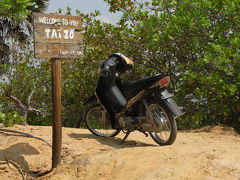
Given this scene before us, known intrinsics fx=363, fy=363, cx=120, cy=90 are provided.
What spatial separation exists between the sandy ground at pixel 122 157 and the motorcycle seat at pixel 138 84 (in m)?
0.92

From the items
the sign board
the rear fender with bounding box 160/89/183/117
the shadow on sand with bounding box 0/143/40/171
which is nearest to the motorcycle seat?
the rear fender with bounding box 160/89/183/117

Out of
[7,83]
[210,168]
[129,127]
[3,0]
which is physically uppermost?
[3,0]

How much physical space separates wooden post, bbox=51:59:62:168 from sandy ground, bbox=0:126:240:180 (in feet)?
0.56

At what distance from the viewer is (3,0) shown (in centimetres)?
565

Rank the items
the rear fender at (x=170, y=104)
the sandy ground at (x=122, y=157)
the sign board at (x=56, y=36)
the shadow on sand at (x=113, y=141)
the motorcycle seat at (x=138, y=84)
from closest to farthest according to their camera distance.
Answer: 1. the sandy ground at (x=122, y=157)
2. the sign board at (x=56, y=36)
3. the rear fender at (x=170, y=104)
4. the motorcycle seat at (x=138, y=84)
5. the shadow on sand at (x=113, y=141)

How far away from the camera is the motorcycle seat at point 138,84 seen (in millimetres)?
5461

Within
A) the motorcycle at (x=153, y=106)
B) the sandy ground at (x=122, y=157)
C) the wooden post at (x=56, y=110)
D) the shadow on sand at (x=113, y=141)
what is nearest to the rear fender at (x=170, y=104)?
the motorcycle at (x=153, y=106)

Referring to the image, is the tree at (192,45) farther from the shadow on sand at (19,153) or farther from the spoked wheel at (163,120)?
the shadow on sand at (19,153)

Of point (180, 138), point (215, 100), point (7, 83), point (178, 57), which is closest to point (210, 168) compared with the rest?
point (180, 138)

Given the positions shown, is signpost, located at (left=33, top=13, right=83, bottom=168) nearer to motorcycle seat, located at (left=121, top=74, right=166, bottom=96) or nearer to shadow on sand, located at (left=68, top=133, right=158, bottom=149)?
motorcycle seat, located at (left=121, top=74, right=166, bottom=96)

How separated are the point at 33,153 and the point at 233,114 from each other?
180 inches

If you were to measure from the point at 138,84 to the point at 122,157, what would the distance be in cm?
136

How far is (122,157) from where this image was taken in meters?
4.79

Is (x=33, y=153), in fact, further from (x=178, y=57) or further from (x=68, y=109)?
(x=68, y=109)
